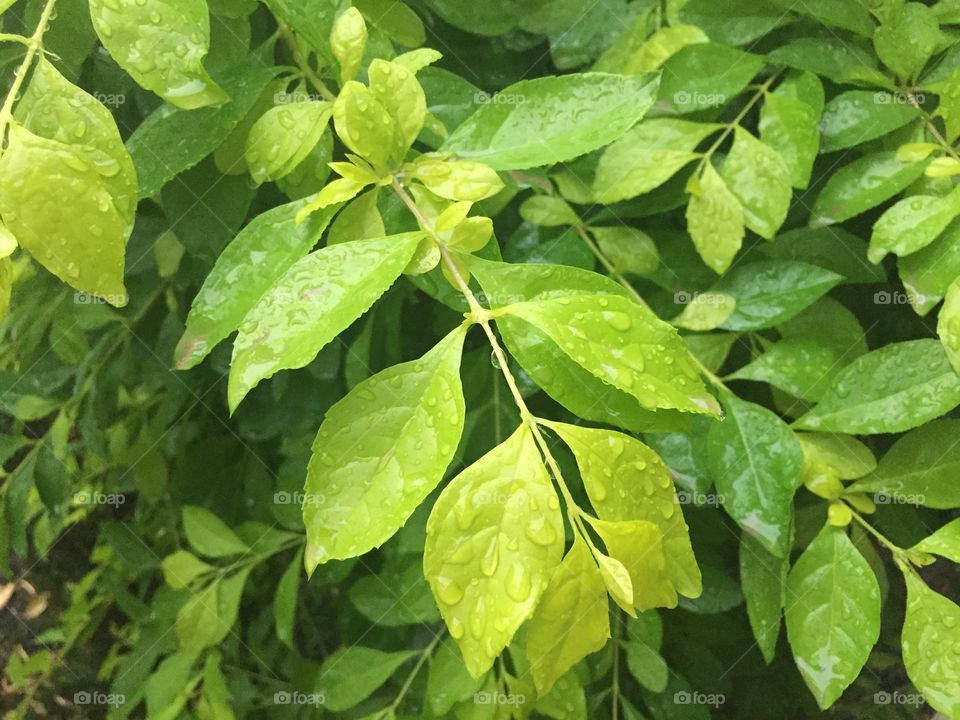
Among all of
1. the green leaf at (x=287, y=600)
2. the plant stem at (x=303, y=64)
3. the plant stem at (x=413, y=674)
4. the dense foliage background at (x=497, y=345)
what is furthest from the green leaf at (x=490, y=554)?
the green leaf at (x=287, y=600)

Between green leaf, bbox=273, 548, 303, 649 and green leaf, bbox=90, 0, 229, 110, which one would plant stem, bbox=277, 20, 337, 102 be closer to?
green leaf, bbox=90, 0, 229, 110

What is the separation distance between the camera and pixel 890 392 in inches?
21.2

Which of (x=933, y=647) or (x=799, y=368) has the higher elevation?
(x=799, y=368)

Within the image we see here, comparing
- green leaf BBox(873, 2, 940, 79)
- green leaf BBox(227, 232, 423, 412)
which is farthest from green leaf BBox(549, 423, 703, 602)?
green leaf BBox(873, 2, 940, 79)

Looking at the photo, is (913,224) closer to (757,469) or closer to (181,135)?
(757,469)

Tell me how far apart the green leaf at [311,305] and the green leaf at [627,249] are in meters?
0.30

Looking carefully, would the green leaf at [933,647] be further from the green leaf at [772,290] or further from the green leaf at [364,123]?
the green leaf at [364,123]

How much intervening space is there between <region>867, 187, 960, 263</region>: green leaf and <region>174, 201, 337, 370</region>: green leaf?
0.41 meters

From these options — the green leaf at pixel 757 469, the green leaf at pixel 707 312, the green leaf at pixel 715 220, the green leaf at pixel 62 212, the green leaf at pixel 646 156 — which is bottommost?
the green leaf at pixel 757 469

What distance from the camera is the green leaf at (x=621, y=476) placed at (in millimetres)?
359

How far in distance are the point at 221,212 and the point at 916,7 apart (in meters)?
0.59

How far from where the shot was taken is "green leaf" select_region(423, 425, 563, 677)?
32cm

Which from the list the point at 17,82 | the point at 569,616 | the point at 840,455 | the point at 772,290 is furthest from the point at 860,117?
the point at 17,82

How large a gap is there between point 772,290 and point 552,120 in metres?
0.25
